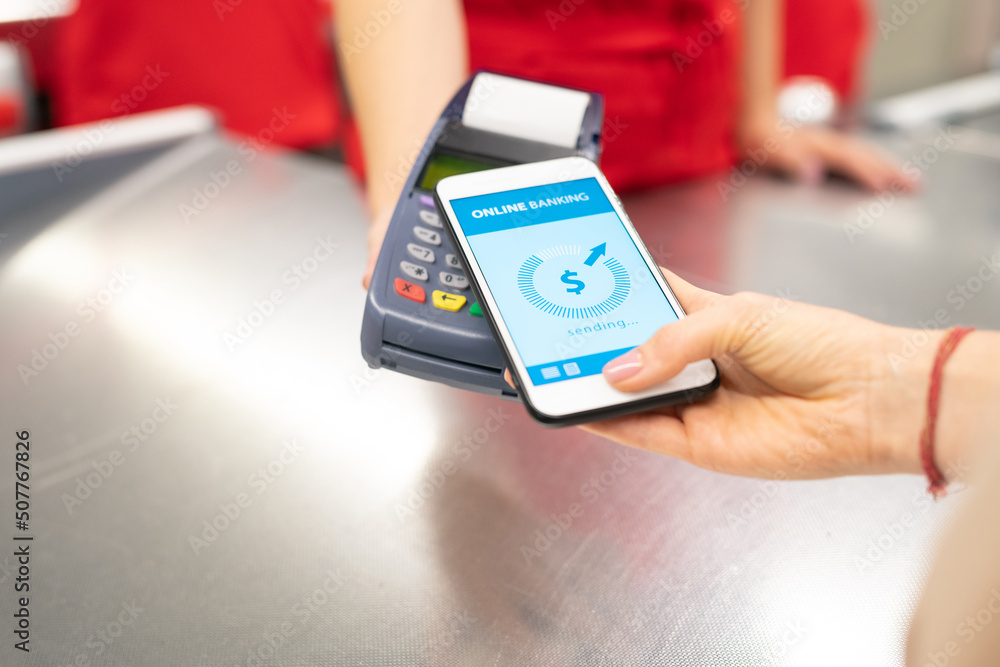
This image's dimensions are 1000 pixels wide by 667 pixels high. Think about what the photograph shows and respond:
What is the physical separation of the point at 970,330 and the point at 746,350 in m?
0.10

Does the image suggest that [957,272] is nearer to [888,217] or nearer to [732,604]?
[888,217]

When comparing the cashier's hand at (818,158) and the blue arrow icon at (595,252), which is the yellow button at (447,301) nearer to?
the blue arrow icon at (595,252)

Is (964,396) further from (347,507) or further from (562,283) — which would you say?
(347,507)

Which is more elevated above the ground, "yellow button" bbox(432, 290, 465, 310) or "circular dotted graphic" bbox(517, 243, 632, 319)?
"circular dotted graphic" bbox(517, 243, 632, 319)

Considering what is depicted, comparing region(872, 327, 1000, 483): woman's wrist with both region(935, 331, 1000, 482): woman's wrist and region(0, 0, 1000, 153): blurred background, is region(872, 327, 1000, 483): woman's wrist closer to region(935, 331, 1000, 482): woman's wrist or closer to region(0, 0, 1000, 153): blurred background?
region(935, 331, 1000, 482): woman's wrist

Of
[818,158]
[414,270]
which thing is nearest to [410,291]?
[414,270]

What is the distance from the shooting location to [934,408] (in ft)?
1.07

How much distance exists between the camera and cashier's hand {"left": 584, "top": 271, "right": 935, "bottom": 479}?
34cm

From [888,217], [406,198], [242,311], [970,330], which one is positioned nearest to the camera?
[970,330]

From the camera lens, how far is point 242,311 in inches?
22.2

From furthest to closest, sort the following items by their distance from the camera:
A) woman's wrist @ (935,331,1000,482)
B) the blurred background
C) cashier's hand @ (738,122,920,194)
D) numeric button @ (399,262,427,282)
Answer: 1. the blurred background
2. cashier's hand @ (738,122,920,194)
3. numeric button @ (399,262,427,282)
4. woman's wrist @ (935,331,1000,482)

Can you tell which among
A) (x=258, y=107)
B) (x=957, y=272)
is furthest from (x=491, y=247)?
(x=258, y=107)

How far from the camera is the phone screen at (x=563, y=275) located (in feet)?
1.21

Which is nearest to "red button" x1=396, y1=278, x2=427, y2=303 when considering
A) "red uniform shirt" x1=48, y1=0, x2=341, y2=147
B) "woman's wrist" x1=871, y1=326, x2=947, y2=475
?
"woman's wrist" x1=871, y1=326, x2=947, y2=475
